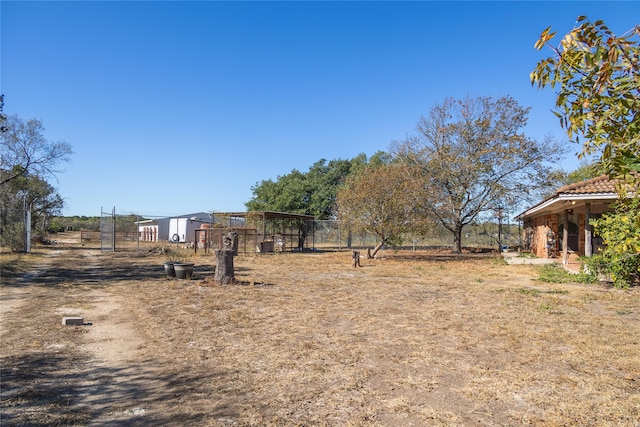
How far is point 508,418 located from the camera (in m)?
3.36

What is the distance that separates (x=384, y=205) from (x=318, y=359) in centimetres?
1588

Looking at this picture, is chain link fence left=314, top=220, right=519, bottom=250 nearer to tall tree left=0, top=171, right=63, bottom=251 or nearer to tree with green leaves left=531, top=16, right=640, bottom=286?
tall tree left=0, top=171, right=63, bottom=251

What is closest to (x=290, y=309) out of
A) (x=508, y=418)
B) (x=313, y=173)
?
(x=508, y=418)

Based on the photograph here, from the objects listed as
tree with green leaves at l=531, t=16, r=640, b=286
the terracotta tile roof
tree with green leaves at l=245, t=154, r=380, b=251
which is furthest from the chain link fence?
tree with green leaves at l=531, t=16, r=640, b=286

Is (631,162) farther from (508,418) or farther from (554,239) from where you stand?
(554,239)

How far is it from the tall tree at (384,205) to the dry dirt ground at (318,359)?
10.9 meters

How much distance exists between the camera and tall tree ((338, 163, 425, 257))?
20188mm

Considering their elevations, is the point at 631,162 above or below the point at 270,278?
above

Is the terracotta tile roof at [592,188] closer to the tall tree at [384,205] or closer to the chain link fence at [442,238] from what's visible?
the tall tree at [384,205]

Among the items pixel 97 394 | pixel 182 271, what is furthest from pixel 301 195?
pixel 97 394

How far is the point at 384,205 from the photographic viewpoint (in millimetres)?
20297

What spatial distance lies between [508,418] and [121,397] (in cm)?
324

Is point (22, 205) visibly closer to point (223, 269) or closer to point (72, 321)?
point (223, 269)

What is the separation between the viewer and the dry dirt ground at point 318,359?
136 inches
